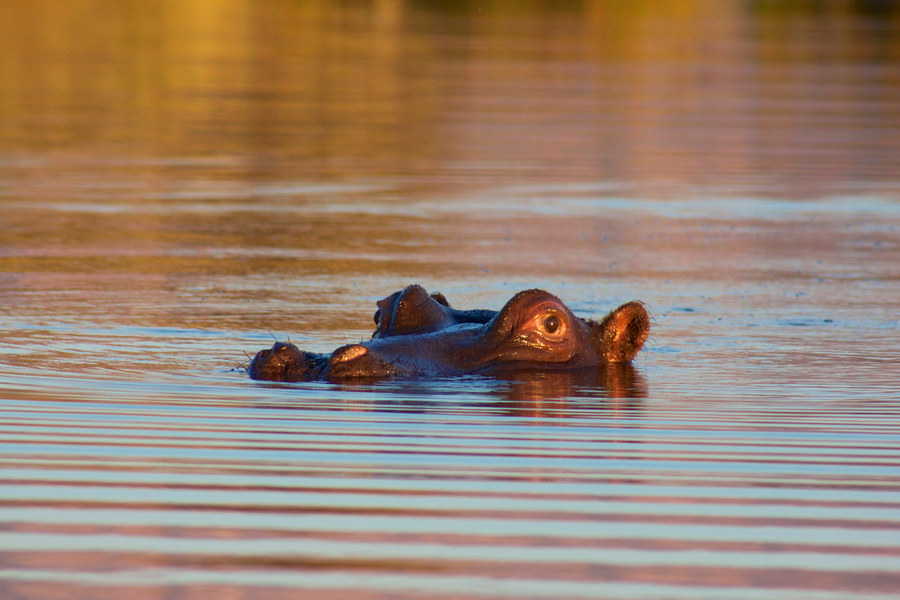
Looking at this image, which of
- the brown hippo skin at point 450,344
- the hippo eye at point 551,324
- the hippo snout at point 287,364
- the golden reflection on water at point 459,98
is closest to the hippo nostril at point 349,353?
the brown hippo skin at point 450,344

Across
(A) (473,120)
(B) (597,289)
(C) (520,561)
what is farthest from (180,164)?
(C) (520,561)

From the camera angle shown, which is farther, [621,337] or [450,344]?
[621,337]

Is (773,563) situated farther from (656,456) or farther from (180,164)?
(180,164)

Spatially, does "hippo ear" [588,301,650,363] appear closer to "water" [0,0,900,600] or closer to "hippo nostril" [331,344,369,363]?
"water" [0,0,900,600]

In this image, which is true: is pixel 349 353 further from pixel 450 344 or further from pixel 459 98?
pixel 459 98

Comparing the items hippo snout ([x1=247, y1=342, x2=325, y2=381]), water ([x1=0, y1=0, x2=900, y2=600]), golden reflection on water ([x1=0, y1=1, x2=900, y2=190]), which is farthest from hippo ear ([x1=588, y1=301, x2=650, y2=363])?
golden reflection on water ([x1=0, y1=1, x2=900, y2=190])

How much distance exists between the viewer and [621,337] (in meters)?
11.0

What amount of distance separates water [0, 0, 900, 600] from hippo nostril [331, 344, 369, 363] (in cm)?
22

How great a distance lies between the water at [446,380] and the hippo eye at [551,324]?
274mm

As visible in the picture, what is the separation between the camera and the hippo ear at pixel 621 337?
1095 cm

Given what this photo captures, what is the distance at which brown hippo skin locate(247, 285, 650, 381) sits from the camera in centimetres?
984

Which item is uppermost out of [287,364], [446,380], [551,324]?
[551,324]

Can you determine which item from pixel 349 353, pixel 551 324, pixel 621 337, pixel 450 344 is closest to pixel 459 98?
pixel 621 337

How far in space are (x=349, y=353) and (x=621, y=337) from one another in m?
2.02
